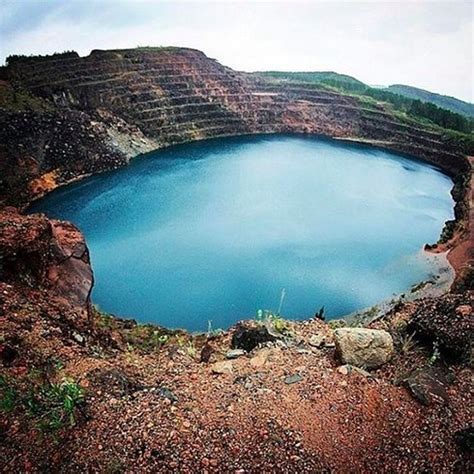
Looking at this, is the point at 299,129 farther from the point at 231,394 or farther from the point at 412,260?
the point at 231,394

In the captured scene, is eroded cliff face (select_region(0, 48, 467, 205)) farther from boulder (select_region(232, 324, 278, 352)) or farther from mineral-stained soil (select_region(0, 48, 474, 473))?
boulder (select_region(232, 324, 278, 352))

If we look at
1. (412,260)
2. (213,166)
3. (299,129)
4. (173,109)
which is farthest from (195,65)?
(412,260)

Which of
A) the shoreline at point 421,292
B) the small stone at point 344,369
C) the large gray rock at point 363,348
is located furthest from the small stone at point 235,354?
the shoreline at point 421,292

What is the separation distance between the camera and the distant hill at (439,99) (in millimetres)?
113125

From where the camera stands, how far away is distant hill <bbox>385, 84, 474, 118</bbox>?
371 ft

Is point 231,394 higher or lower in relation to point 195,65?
lower

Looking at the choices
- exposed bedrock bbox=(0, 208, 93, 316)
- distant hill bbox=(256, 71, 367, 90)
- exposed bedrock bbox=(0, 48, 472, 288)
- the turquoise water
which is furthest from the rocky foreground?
distant hill bbox=(256, 71, 367, 90)

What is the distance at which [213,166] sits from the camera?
47.9 metres

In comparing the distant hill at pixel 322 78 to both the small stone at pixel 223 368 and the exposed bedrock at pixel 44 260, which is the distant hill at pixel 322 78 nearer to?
the exposed bedrock at pixel 44 260

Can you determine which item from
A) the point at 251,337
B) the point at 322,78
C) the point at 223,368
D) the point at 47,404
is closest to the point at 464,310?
the point at 251,337

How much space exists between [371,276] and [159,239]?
13235 mm

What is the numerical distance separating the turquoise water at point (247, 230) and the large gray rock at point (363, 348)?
1193 cm

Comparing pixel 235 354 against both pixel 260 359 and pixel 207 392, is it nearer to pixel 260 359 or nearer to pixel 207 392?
pixel 260 359

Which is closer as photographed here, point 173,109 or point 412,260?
point 412,260
